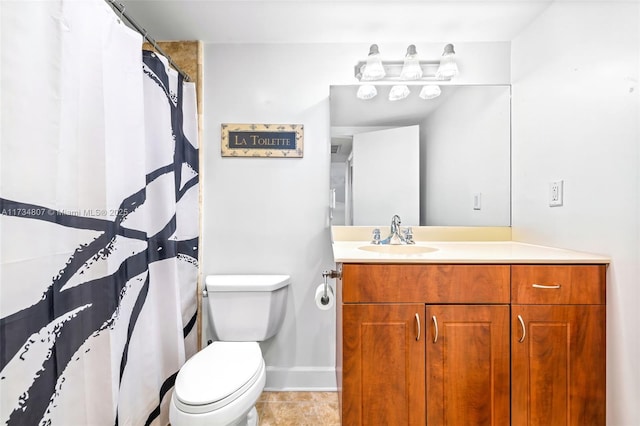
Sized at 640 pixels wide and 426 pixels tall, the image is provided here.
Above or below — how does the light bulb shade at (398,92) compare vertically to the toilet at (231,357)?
above

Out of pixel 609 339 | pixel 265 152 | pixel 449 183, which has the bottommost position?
pixel 609 339

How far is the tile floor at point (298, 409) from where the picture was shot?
4.99 feet

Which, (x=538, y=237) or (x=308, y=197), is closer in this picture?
(x=538, y=237)

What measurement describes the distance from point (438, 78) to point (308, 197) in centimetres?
104

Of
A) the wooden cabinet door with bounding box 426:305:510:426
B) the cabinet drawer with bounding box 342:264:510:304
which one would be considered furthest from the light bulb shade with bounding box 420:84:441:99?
the wooden cabinet door with bounding box 426:305:510:426

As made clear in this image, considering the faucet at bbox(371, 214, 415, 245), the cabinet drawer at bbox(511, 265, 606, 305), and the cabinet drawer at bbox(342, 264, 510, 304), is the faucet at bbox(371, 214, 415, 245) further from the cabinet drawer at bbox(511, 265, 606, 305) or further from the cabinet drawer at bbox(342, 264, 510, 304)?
the cabinet drawer at bbox(511, 265, 606, 305)

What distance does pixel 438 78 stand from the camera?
1.72 meters

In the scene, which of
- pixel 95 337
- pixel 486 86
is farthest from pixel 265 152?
pixel 486 86

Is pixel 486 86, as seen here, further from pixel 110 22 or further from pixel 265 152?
pixel 110 22

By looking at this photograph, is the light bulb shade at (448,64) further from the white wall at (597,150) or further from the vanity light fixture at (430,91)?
the white wall at (597,150)

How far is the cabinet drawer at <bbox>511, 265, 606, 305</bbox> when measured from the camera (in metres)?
1.10

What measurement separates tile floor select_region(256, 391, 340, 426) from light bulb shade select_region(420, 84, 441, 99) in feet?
6.15

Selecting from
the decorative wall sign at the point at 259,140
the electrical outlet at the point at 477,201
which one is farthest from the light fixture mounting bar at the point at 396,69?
the electrical outlet at the point at 477,201

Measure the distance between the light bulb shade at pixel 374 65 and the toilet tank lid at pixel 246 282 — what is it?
1.29 metres
